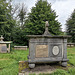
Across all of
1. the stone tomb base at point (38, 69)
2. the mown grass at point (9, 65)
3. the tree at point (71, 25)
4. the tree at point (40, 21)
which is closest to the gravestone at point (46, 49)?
the stone tomb base at point (38, 69)

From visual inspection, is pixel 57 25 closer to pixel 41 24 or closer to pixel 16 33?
pixel 41 24

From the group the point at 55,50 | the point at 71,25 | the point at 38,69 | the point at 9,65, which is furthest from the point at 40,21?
the point at 38,69

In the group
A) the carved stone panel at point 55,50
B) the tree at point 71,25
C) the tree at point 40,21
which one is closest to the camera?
the carved stone panel at point 55,50

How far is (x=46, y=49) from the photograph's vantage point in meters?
3.61

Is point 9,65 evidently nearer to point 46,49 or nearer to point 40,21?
point 46,49

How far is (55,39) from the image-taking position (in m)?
3.67

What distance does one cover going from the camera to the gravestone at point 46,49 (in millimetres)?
3459

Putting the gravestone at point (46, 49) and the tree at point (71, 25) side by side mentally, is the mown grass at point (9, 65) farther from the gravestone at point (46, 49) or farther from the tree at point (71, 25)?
the tree at point (71, 25)

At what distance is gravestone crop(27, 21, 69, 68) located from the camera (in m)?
3.46

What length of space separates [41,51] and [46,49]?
28cm

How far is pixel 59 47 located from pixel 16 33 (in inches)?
570

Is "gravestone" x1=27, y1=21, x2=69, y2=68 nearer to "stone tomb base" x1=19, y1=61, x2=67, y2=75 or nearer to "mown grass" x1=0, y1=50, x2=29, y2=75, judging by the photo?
"stone tomb base" x1=19, y1=61, x2=67, y2=75

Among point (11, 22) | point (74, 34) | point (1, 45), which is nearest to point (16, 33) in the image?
point (11, 22)

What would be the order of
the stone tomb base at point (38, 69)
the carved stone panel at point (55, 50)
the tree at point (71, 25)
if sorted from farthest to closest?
the tree at point (71, 25)
the carved stone panel at point (55, 50)
the stone tomb base at point (38, 69)
